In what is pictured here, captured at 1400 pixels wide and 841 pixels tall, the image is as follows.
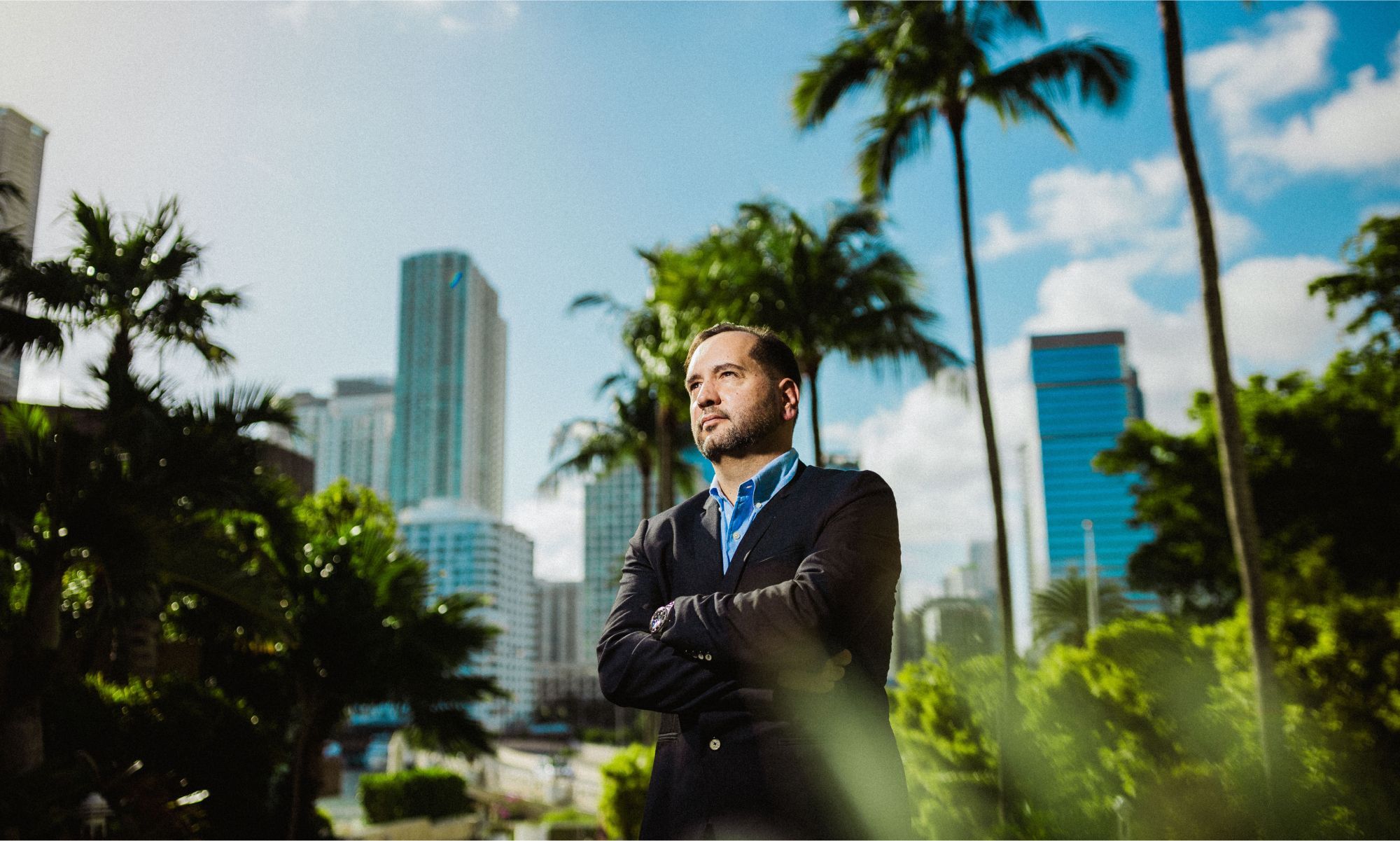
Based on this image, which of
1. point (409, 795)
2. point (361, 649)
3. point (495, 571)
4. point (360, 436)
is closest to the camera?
point (361, 649)

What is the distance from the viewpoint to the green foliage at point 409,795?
2616 centimetres

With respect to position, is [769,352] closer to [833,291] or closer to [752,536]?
[752,536]

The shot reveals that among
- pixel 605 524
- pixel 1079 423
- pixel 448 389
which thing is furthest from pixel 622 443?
pixel 1079 423

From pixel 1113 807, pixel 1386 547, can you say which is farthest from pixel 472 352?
pixel 1113 807

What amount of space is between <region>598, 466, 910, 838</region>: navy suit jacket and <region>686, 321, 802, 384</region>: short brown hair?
254mm

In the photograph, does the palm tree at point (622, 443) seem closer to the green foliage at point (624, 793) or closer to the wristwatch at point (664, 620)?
the green foliage at point (624, 793)

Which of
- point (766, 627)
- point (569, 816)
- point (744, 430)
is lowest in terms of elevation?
point (569, 816)

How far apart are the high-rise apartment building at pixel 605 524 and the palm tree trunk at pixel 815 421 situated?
91023mm

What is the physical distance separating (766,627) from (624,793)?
1416 cm

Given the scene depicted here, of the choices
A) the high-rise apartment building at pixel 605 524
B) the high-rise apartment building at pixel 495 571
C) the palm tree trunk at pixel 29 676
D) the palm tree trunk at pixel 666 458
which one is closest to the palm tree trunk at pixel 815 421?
the palm tree trunk at pixel 666 458

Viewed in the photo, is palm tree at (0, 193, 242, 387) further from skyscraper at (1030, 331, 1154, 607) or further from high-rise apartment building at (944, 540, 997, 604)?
skyscraper at (1030, 331, 1154, 607)

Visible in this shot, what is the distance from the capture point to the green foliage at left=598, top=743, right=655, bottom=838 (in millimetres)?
14562

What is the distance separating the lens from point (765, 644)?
66.7 inches

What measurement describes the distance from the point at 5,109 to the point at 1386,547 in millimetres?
24833
